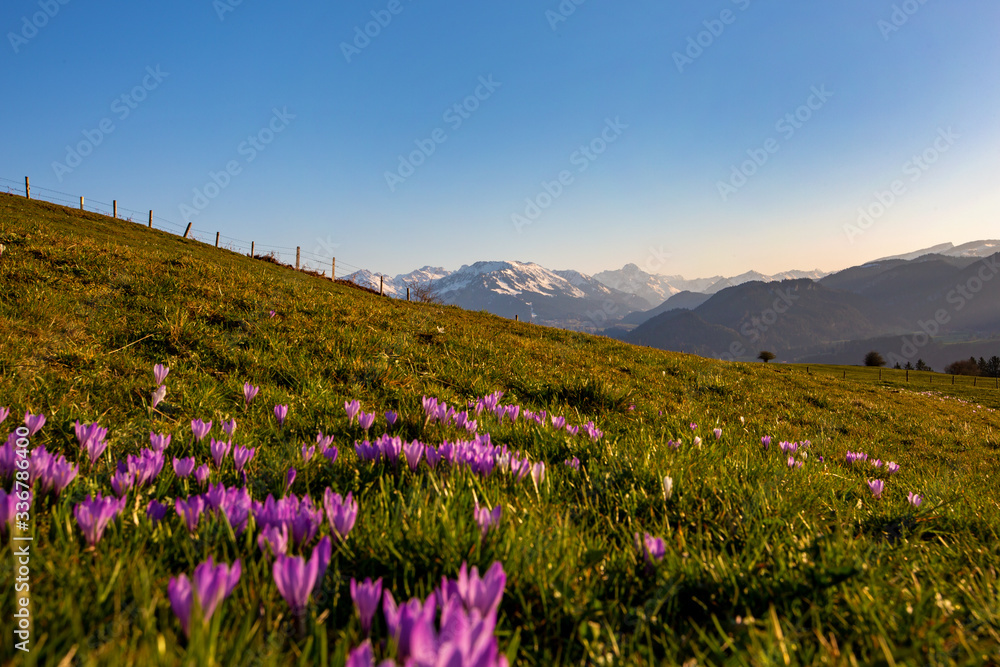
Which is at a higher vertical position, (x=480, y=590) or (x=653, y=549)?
(x=480, y=590)

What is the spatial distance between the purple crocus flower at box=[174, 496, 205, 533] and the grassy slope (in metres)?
0.05

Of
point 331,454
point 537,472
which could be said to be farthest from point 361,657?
point 331,454

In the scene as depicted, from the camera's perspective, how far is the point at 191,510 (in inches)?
61.8

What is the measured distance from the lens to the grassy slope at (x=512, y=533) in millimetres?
1262

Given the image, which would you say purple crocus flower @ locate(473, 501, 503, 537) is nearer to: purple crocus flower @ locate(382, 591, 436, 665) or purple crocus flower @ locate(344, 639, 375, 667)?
purple crocus flower @ locate(382, 591, 436, 665)

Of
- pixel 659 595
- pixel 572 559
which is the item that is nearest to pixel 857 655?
pixel 659 595

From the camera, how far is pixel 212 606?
1.04 metres

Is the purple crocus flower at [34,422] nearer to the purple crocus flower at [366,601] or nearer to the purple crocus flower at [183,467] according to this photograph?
the purple crocus flower at [183,467]

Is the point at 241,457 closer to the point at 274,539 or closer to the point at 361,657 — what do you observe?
the point at 274,539

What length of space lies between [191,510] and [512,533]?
3.83ft

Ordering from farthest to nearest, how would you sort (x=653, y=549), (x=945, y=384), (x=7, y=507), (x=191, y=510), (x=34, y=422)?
(x=945, y=384) < (x=34, y=422) < (x=653, y=549) < (x=191, y=510) < (x=7, y=507)

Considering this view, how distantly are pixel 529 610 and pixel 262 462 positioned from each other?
1979 millimetres

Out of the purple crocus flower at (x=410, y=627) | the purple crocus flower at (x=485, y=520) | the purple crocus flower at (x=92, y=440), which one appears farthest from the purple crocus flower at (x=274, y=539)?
the purple crocus flower at (x=92, y=440)

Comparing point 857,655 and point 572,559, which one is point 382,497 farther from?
point 857,655
